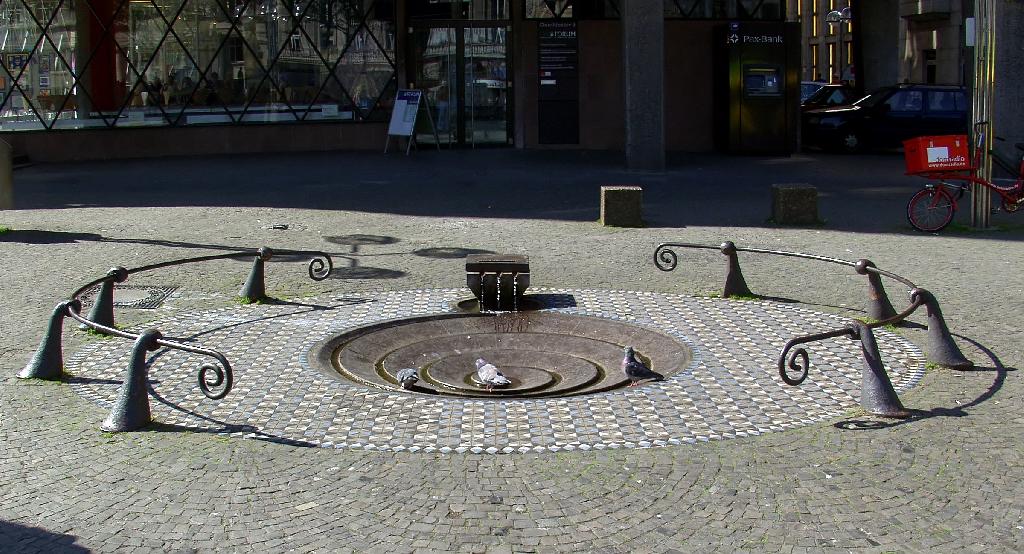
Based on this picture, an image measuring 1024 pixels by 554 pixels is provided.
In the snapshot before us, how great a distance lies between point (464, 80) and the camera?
25969 millimetres

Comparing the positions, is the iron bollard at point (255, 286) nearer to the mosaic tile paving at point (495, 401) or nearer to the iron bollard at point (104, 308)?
the mosaic tile paving at point (495, 401)

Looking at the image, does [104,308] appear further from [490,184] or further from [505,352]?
[490,184]

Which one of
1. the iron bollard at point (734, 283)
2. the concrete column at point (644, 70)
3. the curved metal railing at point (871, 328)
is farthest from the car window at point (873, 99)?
the iron bollard at point (734, 283)

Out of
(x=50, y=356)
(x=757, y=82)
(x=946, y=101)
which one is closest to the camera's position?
(x=50, y=356)

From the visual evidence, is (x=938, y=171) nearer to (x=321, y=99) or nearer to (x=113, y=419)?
(x=113, y=419)

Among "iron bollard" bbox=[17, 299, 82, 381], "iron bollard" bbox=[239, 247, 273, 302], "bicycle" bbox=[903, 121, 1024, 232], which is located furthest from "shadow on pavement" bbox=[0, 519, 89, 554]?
"bicycle" bbox=[903, 121, 1024, 232]

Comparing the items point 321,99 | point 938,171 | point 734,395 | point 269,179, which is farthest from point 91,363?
point 321,99

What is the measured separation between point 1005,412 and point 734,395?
166cm

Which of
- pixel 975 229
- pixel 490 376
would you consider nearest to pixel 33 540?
pixel 490 376

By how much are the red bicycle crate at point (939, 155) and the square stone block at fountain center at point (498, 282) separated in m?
6.60

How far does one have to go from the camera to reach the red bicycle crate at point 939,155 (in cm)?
1502

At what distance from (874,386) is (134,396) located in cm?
450

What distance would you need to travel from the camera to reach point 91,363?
29.1 ft

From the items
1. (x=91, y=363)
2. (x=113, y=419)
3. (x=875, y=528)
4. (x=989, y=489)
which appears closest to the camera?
(x=875, y=528)
